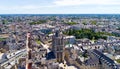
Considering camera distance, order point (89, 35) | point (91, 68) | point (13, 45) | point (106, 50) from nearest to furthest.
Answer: point (91, 68) < point (106, 50) < point (13, 45) < point (89, 35)

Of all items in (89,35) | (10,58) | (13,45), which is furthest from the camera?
(89,35)

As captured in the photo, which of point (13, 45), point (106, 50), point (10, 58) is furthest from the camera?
point (13, 45)

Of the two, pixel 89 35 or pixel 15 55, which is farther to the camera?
pixel 89 35

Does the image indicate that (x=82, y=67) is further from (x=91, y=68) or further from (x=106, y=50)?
(x=106, y=50)

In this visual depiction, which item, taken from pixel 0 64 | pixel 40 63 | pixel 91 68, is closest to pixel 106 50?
pixel 91 68

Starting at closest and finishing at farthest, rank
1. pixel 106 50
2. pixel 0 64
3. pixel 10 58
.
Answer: pixel 0 64, pixel 10 58, pixel 106 50

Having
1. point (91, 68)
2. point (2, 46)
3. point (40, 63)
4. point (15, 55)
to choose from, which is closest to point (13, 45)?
point (2, 46)

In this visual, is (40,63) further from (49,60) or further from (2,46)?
(2,46)

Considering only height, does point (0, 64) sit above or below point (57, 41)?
below

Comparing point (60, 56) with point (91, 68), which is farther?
point (60, 56)
